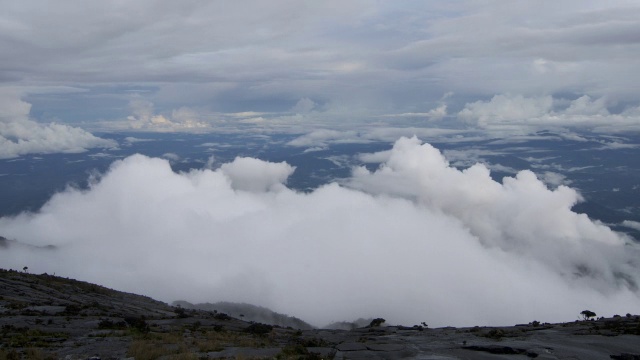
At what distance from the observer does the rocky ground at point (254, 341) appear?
2881cm

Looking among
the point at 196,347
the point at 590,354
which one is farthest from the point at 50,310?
the point at 590,354

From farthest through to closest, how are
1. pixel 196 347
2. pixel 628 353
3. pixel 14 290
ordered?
1. pixel 14 290
2. pixel 196 347
3. pixel 628 353

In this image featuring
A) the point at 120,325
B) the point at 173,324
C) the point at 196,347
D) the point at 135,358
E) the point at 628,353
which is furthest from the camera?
the point at 173,324

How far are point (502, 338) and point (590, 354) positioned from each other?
22.8 feet

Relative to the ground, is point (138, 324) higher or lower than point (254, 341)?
higher

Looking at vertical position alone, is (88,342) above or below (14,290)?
below

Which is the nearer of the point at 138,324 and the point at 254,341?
the point at 254,341

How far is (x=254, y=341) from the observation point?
34.8m

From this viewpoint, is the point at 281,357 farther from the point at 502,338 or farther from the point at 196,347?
the point at 502,338

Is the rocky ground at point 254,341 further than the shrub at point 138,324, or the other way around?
the shrub at point 138,324

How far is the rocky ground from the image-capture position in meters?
28.8

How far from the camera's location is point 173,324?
44.6 m

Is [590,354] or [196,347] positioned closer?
[590,354]

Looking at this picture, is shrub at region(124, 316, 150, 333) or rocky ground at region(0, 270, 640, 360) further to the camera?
shrub at region(124, 316, 150, 333)
